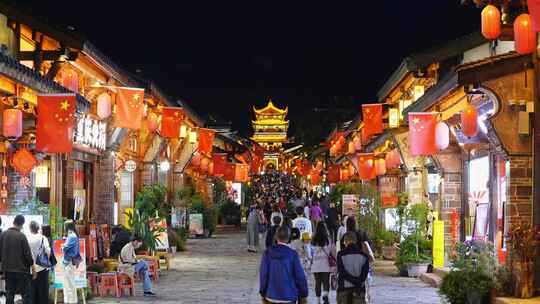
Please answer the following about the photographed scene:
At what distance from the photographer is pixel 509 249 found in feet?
51.9

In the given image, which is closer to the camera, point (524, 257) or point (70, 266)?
point (524, 257)

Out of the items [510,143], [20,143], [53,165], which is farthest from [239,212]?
[510,143]

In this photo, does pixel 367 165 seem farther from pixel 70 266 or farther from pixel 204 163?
pixel 70 266

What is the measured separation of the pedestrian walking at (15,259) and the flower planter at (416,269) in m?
12.0

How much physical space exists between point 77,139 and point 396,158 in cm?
1254

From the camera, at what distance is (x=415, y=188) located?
29516mm

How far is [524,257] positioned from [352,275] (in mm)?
3866

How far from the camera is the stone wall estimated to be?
16312mm

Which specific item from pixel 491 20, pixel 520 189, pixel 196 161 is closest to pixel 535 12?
pixel 491 20

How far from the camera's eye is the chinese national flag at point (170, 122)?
32.6 meters

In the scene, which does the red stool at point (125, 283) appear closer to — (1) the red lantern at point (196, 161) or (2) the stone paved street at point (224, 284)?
(2) the stone paved street at point (224, 284)

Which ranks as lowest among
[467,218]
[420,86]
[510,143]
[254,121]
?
[467,218]

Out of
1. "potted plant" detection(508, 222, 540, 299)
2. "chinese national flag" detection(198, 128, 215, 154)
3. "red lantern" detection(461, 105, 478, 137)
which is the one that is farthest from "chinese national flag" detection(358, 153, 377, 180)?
"potted plant" detection(508, 222, 540, 299)

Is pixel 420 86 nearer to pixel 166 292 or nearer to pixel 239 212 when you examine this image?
pixel 166 292
